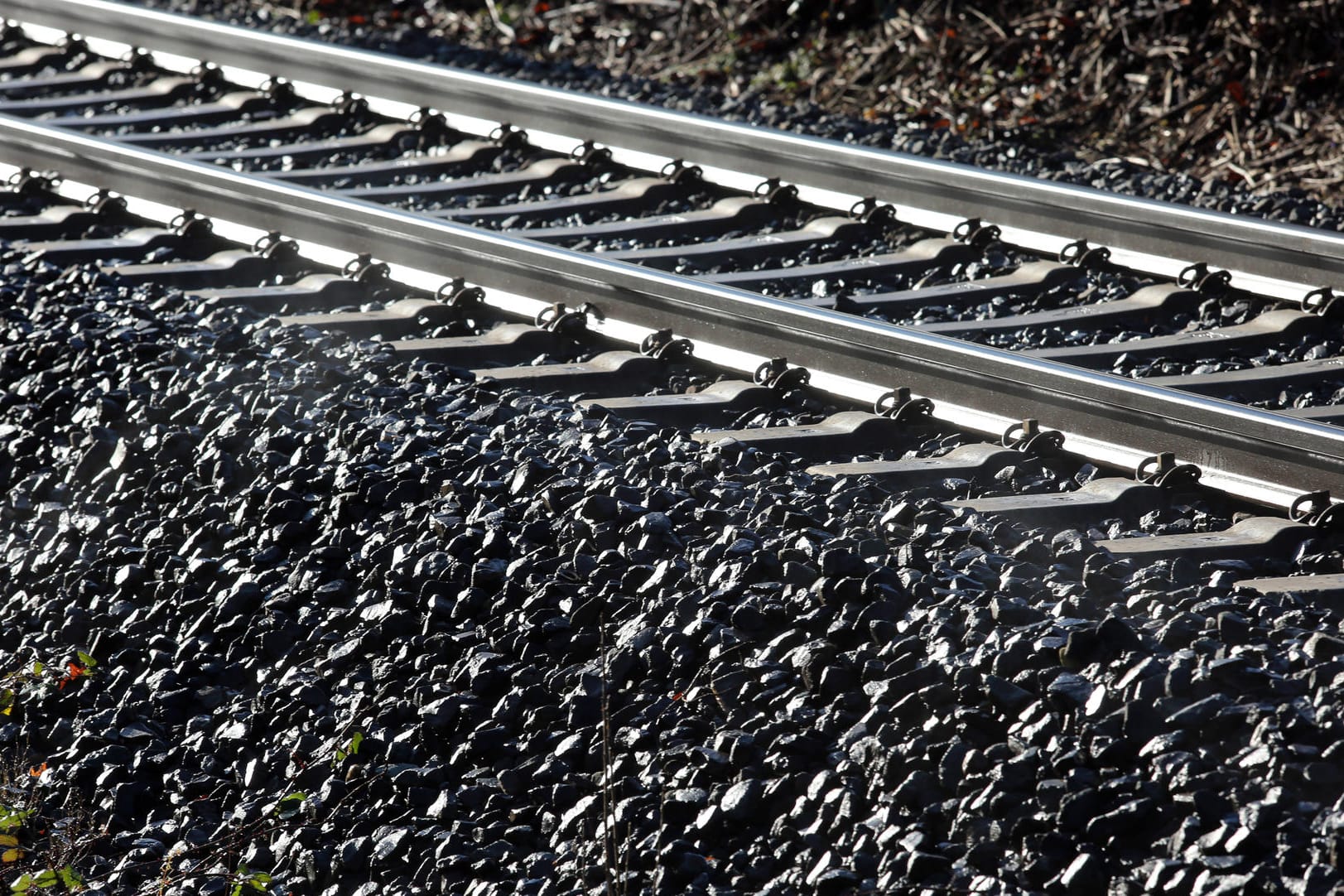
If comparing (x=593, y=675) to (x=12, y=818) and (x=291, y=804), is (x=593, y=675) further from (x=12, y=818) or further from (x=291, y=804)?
(x=12, y=818)

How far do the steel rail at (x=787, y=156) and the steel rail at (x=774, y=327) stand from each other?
1.39m

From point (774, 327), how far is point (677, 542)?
4.11ft

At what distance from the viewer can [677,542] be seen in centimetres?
353

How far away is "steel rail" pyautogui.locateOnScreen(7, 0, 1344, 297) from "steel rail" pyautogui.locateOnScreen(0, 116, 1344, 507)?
139 centimetres

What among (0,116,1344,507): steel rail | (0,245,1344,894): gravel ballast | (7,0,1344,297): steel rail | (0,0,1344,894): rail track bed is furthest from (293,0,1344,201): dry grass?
(0,245,1344,894): gravel ballast

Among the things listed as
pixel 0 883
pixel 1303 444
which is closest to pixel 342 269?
pixel 0 883

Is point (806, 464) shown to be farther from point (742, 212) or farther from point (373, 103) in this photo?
point (373, 103)

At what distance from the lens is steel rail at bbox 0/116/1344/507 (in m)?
3.73

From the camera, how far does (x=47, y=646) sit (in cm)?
377

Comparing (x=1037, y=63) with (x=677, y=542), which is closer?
(x=677, y=542)

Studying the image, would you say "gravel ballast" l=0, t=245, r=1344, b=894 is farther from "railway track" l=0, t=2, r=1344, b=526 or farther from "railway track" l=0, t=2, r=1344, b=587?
"railway track" l=0, t=2, r=1344, b=526

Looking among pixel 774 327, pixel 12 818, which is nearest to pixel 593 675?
pixel 12 818

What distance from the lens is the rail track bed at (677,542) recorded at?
9.06 ft

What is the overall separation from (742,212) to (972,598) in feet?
10.5
